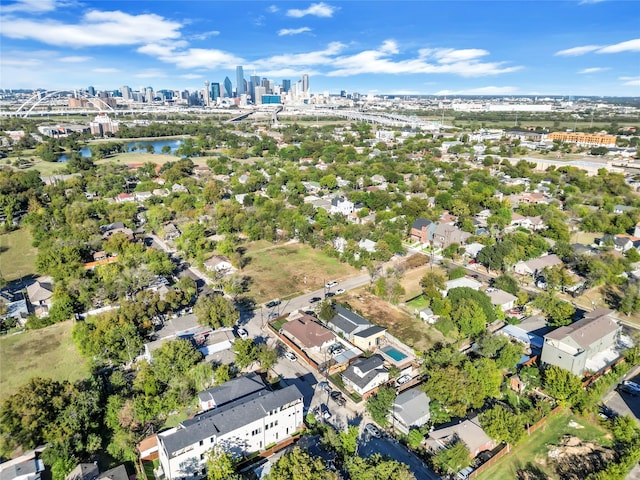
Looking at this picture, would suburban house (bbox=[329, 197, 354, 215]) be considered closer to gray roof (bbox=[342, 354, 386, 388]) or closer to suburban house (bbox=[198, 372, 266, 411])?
gray roof (bbox=[342, 354, 386, 388])

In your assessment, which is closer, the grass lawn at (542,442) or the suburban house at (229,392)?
the grass lawn at (542,442)

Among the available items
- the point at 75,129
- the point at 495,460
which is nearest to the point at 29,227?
the point at 495,460

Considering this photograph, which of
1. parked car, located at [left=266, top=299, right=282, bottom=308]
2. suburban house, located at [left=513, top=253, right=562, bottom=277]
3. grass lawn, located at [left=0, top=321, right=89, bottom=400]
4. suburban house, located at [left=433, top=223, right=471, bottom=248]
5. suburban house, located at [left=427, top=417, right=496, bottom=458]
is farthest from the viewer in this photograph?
suburban house, located at [left=433, top=223, right=471, bottom=248]

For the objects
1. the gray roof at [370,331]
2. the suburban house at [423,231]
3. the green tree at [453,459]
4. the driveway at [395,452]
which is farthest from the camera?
the suburban house at [423,231]

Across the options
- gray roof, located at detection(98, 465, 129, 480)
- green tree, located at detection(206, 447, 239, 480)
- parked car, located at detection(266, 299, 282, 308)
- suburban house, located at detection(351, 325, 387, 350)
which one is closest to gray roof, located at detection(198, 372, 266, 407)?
green tree, located at detection(206, 447, 239, 480)

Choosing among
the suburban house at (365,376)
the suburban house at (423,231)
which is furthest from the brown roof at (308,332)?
the suburban house at (423,231)

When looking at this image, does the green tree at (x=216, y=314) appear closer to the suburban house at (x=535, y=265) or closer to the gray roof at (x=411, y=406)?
the gray roof at (x=411, y=406)

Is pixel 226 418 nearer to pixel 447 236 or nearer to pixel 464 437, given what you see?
pixel 464 437

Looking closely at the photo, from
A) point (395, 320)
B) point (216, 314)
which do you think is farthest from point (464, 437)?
point (216, 314)
